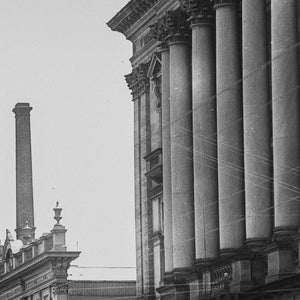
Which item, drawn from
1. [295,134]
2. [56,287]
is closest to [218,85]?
[295,134]

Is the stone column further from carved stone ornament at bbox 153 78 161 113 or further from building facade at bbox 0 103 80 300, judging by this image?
building facade at bbox 0 103 80 300

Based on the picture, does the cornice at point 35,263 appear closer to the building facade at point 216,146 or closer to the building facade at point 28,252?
the building facade at point 28,252

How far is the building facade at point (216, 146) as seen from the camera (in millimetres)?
35219

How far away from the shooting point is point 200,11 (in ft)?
138

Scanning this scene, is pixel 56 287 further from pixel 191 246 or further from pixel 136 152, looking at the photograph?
pixel 191 246

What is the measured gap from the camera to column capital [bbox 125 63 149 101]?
48.9m

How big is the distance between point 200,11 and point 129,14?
24.9ft

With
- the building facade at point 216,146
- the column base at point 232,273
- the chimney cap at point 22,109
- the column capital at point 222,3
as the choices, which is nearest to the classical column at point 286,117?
the building facade at point 216,146

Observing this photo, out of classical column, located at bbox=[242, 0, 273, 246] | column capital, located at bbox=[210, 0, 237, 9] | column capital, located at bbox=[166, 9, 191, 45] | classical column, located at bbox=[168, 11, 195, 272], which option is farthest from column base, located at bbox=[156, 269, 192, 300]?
column capital, located at bbox=[210, 0, 237, 9]

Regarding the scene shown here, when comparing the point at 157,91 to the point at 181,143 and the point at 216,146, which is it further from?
the point at 216,146

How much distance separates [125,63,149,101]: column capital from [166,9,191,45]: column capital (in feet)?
15.8

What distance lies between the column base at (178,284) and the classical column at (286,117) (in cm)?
799

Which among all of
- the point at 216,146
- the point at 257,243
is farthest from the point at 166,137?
the point at 257,243

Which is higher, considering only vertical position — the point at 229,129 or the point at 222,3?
the point at 222,3
